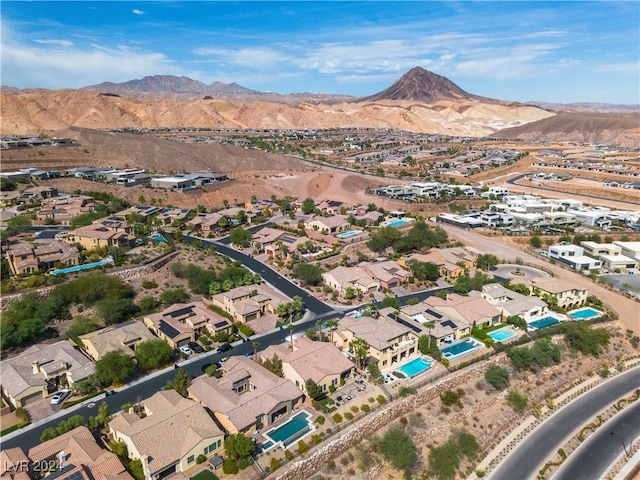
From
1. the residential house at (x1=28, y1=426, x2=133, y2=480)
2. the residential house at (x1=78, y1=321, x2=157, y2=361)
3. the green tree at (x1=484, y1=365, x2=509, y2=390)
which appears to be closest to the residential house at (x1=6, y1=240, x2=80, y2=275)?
the residential house at (x1=78, y1=321, x2=157, y2=361)

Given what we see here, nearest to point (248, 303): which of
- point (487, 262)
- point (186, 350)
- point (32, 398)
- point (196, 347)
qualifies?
point (196, 347)

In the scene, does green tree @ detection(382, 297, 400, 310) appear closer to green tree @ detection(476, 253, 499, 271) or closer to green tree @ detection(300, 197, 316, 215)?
green tree @ detection(476, 253, 499, 271)

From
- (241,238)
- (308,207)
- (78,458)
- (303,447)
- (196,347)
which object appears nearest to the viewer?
(78,458)

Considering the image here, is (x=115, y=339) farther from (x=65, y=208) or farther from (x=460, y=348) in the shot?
(x=65, y=208)

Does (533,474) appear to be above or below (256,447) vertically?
below

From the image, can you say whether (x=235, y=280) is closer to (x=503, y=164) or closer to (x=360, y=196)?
(x=360, y=196)

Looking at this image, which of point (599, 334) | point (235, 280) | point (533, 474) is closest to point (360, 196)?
point (235, 280)

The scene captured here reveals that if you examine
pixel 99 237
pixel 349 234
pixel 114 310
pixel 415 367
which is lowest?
pixel 415 367

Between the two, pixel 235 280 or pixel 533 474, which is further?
pixel 235 280
